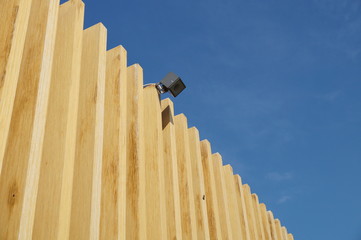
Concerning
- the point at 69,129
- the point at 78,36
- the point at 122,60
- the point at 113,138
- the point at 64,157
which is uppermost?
the point at 122,60

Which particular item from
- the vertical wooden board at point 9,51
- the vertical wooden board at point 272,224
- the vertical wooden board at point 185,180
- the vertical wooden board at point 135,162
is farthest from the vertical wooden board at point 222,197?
the vertical wooden board at point 9,51

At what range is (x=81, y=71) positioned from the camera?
178cm

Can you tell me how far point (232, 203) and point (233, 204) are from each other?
10mm

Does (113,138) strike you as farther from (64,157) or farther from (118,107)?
(64,157)

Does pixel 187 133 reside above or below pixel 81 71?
above

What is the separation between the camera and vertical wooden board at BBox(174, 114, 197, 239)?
7.41ft

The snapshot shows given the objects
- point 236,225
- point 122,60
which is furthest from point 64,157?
point 236,225

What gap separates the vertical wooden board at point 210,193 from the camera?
2.62m

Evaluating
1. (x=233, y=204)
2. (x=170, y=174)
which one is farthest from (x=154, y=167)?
(x=233, y=204)

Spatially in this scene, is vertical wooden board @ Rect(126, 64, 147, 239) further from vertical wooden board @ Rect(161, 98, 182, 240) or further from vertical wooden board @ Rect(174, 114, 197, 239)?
vertical wooden board @ Rect(174, 114, 197, 239)

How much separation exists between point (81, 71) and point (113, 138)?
298 millimetres

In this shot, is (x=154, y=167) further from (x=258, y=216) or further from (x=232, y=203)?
(x=258, y=216)

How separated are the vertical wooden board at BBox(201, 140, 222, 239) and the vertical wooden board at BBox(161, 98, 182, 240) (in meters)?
0.52

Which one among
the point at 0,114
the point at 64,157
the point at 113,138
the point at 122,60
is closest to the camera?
the point at 0,114
